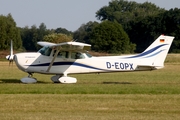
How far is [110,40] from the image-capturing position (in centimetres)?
9244

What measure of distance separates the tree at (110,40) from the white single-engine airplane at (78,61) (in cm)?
6834

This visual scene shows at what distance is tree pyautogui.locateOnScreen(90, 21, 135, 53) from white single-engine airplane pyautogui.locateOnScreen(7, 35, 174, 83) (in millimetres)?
68336

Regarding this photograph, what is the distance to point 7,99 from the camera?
509 inches

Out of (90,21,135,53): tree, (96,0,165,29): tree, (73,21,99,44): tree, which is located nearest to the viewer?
(90,21,135,53): tree

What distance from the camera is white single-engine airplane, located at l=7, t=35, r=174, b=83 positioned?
20328mm

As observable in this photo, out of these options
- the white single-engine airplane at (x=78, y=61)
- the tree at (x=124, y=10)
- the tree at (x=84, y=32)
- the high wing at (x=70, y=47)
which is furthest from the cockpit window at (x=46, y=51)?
the tree at (x=124, y=10)

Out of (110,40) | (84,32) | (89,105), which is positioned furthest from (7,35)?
(89,105)

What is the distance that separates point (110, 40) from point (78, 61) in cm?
7198

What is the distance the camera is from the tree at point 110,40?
90.7 metres

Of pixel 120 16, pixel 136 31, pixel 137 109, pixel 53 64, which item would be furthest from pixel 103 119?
pixel 120 16

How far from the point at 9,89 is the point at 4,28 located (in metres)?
70.2

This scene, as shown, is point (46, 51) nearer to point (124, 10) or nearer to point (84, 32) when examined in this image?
point (84, 32)

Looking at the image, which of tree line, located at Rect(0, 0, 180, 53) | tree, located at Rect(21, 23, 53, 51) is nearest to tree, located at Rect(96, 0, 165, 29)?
tree line, located at Rect(0, 0, 180, 53)

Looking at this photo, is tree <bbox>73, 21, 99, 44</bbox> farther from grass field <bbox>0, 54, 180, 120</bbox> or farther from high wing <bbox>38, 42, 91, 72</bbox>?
grass field <bbox>0, 54, 180, 120</bbox>
